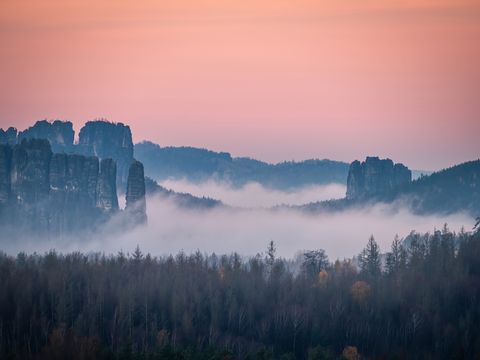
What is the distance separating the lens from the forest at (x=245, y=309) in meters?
145

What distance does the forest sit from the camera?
145000 millimetres

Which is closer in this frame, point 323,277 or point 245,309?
point 245,309

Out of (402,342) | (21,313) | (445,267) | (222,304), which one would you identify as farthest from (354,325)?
(21,313)

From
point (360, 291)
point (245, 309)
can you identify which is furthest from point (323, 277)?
point (245, 309)

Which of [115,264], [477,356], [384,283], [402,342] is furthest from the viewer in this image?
[115,264]

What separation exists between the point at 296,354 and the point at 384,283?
3467 centimetres

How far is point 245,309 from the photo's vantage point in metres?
164

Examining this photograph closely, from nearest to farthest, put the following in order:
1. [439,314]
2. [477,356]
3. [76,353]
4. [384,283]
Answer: [76,353], [477,356], [439,314], [384,283]

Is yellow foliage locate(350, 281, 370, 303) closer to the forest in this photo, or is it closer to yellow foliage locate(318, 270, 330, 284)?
the forest

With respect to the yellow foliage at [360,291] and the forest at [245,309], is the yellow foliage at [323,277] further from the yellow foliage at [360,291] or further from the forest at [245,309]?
the yellow foliage at [360,291]

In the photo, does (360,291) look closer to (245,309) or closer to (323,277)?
(323,277)

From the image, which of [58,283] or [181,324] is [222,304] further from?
[58,283]

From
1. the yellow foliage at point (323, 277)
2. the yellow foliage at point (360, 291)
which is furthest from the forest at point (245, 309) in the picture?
the yellow foliage at point (323, 277)

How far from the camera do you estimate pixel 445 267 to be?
18425 cm
